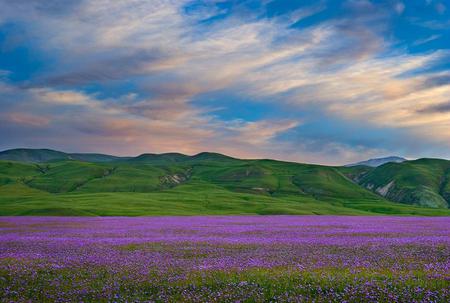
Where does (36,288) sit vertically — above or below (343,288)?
below

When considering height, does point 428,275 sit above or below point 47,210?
above

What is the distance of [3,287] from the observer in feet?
43.4

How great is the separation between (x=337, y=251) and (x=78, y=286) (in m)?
13.5

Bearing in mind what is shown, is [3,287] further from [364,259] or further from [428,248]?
[428,248]

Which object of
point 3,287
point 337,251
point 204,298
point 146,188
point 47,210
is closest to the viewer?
point 204,298

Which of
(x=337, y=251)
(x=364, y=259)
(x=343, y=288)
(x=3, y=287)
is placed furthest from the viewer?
(x=337, y=251)

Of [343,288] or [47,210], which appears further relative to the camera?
[47,210]

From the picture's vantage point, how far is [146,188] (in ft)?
613

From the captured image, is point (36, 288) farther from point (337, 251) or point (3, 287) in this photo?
point (337, 251)

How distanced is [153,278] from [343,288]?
6.19 metres

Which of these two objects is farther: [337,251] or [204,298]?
[337,251]

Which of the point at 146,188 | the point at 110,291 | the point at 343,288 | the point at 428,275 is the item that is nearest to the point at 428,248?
the point at 428,275

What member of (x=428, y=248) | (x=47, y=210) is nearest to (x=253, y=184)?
(x=47, y=210)

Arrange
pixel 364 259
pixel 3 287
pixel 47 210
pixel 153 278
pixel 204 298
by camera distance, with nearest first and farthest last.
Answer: pixel 204 298, pixel 3 287, pixel 153 278, pixel 364 259, pixel 47 210
